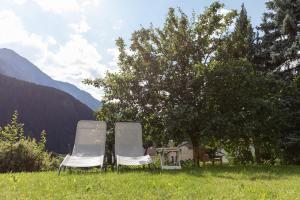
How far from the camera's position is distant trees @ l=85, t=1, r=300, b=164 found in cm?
1289

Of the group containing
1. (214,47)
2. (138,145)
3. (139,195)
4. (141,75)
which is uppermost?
(214,47)

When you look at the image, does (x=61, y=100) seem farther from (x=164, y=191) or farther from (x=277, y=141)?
(x=164, y=191)

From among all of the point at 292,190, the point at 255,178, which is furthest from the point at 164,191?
the point at 255,178

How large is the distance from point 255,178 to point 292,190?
1.91 meters

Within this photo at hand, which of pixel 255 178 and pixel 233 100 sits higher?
pixel 233 100

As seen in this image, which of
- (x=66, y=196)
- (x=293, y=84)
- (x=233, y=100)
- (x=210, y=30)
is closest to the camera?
(x=66, y=196)

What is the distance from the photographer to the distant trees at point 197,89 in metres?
12.9

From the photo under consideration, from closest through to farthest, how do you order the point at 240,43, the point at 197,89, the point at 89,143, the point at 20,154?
the point at 89,143, the point at 20,154, the point at 197,89, the point at 240,43

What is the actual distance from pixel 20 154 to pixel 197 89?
622cm

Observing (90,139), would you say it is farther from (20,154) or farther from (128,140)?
(20,154)

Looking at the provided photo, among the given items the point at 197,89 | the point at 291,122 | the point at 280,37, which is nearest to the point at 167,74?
the point at 197,89

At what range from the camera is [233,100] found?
1323 cm

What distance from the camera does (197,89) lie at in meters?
13.6

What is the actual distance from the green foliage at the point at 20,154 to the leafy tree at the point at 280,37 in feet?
33.5
